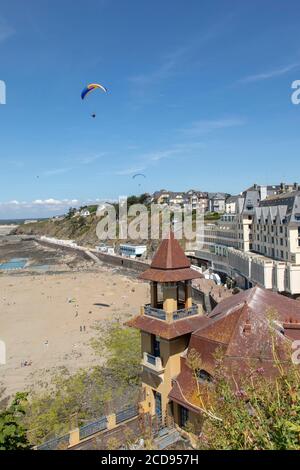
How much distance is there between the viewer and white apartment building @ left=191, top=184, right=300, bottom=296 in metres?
36.3

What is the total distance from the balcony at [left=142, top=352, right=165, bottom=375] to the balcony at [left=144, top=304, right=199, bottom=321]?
63.6 inches

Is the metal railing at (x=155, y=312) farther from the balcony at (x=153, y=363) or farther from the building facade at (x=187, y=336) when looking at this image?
the balcony at (x=153, y=363)

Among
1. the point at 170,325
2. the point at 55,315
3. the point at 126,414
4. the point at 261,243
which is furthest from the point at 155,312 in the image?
the point at 261,243

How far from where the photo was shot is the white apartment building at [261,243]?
119 feet

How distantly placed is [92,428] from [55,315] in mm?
35249

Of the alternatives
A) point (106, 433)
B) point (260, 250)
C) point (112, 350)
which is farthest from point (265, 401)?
point (260, 250)

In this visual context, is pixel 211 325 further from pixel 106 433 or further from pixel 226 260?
pixel 226 260

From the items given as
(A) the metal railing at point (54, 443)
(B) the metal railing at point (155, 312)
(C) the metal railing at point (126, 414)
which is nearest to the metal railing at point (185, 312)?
(B) the metal railing at point (155, 312)

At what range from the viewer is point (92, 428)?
43.0ft

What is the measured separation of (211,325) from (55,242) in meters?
143

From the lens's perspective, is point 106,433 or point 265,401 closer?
point 265,401

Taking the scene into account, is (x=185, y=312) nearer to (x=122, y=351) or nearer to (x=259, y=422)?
(x=259, y=422)

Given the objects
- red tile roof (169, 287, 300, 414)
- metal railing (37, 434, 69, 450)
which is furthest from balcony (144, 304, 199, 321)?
metal railing (37, 434, 69, 450)
